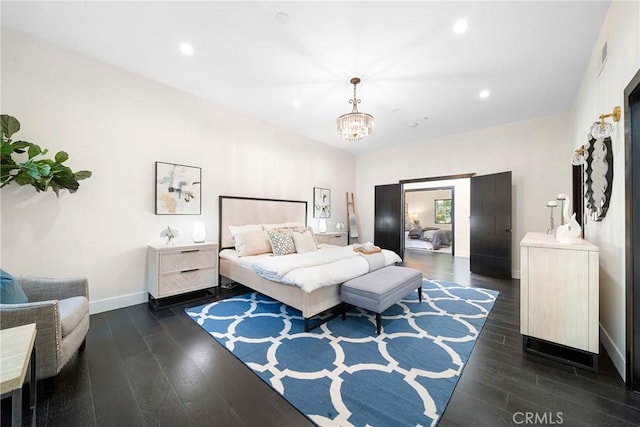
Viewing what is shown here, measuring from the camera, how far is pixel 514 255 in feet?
15.6

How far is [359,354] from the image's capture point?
212 centimetres

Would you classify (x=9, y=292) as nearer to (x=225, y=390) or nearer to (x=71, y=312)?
(x=71, y=312)

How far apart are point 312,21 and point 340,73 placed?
2.91ft

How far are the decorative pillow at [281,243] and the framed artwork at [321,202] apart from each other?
2.04 metres

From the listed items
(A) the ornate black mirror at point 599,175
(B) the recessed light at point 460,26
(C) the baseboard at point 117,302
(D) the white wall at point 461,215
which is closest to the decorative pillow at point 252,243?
(C) the baseboard at point 117,302

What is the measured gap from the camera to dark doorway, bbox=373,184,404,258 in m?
6.21

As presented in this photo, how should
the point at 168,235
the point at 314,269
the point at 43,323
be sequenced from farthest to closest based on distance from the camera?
the point at 168,235
the point at 314,269
the point at 43,323

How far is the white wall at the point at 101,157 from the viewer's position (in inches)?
99.7

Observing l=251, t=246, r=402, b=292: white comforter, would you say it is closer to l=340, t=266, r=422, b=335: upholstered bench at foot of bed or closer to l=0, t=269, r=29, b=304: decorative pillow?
l=340, t=266, r=422, b=335: upholstered bench at foot of bed

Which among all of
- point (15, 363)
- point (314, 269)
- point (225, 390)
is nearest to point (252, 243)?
point (314, 269)

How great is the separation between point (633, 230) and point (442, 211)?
8511 millimetres

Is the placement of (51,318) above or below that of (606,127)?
below

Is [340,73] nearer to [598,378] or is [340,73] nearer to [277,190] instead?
[277,190]

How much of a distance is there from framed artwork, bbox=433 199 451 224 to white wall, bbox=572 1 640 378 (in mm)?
7335
